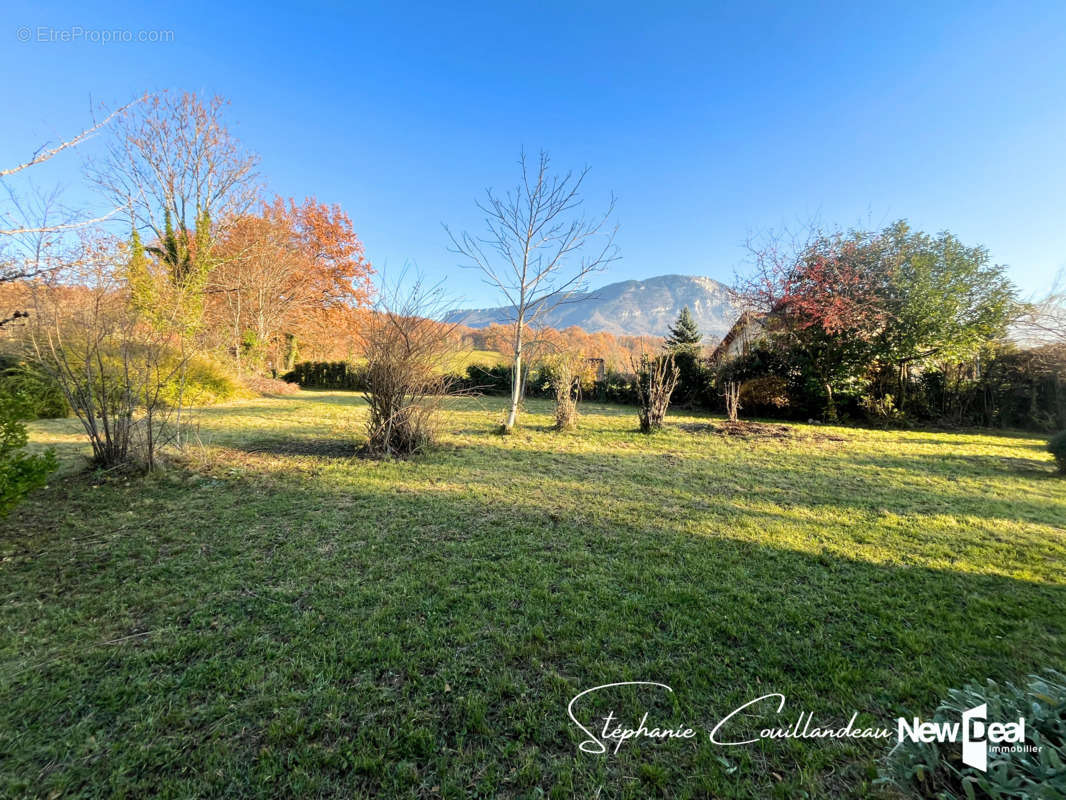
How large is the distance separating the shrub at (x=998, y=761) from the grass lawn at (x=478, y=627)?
37cm

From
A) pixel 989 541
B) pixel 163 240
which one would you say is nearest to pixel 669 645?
pixel 989 541

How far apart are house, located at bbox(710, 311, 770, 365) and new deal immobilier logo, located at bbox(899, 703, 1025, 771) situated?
41.7ft

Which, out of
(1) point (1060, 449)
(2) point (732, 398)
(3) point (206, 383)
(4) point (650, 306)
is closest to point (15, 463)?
(3) point (206, 383)

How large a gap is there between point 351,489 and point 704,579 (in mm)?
4008

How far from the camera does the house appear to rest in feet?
40.6

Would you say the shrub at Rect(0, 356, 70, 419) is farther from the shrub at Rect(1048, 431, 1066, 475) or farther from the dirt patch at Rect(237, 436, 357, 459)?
the shrub at Rect(1048, 431, 1066, 475)

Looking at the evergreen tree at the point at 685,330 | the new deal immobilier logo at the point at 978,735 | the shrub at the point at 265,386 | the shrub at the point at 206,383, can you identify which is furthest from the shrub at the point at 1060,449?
the shrub at the point at 265,386

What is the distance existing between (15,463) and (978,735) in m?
6.43

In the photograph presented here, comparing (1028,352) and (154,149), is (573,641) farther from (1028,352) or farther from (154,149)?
(154,149)

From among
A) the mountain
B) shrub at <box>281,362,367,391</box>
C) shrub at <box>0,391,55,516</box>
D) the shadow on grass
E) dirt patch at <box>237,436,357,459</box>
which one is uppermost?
the mountain

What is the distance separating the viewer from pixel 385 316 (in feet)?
19.7

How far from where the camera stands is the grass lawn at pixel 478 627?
61.4 inches

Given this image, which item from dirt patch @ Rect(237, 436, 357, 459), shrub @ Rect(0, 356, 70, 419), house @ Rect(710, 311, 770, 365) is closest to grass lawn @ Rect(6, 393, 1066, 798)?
dirt patch @ Rect(237, 436, 357, 459)

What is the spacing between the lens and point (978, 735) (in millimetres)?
1271
